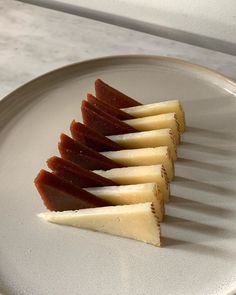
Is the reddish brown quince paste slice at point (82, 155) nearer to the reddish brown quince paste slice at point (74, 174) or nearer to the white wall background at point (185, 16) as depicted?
the reddish brown quince paste slice at point (74, 174)

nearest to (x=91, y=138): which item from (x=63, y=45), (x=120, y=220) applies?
(x=120, y=220)

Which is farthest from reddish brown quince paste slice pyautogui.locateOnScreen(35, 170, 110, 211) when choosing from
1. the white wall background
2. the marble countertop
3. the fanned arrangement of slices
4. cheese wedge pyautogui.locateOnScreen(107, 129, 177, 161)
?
the white wall background

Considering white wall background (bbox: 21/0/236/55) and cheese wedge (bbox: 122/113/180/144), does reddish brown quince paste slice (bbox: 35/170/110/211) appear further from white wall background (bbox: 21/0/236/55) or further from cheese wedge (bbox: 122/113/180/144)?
white wall background (bbox: 21/0/236/55)

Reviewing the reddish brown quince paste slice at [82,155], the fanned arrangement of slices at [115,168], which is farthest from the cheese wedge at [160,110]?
the reddish brown quince paste slice at [82,155]

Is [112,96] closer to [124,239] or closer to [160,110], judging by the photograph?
[160,110]

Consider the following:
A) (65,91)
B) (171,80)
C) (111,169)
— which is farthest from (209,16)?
(111,169)

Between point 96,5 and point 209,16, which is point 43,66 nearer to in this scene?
point 96,5
